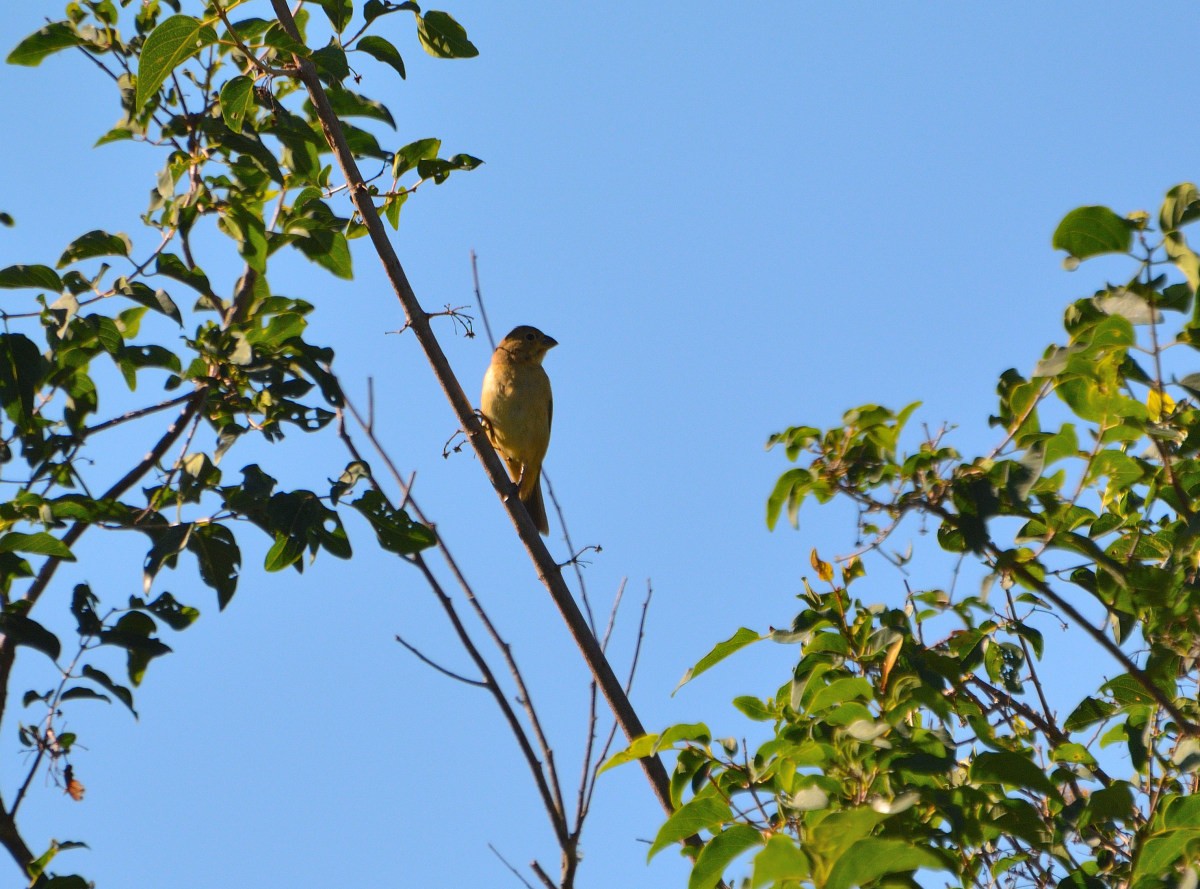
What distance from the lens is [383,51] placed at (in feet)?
11.2

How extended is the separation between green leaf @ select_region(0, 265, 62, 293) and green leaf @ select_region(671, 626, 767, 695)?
205 centimetres

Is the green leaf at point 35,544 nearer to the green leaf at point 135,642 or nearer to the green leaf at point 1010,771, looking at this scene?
the green leaf at point 135,642

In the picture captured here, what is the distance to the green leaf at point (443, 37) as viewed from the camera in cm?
360

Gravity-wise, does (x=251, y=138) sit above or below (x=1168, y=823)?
above

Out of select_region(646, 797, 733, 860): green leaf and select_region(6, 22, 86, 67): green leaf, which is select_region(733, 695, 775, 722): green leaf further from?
select_region(6, 22, 86, 67): green leaf

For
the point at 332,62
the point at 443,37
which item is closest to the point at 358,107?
the point at 443,37

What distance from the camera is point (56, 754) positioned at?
3150 mm

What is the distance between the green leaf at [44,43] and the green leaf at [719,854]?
10.2 feet

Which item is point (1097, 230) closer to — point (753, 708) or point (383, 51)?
point (753, 708)

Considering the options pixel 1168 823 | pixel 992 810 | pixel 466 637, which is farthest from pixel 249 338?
pixel 1168 823


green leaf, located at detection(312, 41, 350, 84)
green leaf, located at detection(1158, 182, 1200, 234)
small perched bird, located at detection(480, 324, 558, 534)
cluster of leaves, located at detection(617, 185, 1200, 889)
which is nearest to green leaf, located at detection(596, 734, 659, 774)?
cluster of leaves, located at detection(617, 185, 1200, 889)

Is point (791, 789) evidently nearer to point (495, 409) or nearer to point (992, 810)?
point (992, 810)

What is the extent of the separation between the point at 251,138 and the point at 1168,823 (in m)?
2.92

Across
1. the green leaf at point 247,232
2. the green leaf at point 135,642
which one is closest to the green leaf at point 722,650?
the green leaf at point 135,642
